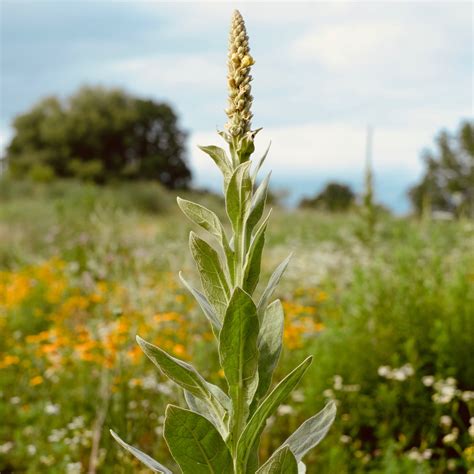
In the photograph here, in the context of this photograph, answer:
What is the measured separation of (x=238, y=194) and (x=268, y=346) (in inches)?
14.0

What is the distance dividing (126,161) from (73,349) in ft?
107

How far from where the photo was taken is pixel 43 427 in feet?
13.8

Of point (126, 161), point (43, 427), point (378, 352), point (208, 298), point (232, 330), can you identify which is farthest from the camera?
point (126, 161)

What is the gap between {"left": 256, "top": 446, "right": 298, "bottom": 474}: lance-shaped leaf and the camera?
1460 millimetres

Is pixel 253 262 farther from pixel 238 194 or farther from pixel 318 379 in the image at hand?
pixel 318 379

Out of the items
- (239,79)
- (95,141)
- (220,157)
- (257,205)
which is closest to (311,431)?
(257,205)

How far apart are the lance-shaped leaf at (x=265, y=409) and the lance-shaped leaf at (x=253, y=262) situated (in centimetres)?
20

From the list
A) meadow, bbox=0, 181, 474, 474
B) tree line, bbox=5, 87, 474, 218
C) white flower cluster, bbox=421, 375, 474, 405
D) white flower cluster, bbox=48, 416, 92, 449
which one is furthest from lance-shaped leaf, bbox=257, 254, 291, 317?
tree line, bbox=5, 87, 474, 218

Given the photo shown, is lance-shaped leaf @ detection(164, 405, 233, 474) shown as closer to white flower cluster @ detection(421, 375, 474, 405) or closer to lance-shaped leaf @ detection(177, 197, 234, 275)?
lance-shaped leaf @ detection(177, 197, 234, 275)

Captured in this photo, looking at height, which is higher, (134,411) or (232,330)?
(232,330)

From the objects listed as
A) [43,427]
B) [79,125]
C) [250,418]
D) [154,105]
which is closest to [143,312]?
[43,427]

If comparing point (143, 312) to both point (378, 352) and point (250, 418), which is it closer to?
point (378, 352)

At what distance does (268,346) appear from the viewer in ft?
5.15

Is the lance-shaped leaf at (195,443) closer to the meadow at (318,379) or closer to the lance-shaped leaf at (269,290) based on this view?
the lance-shaped leaf at (269,290)
